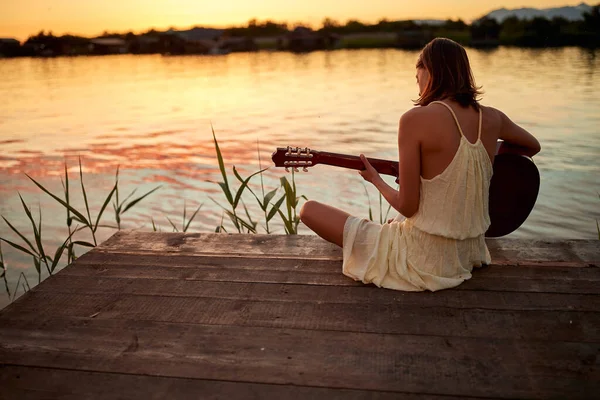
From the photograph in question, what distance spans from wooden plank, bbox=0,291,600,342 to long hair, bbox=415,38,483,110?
3.07 feet

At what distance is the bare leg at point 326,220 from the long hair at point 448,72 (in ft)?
2.51

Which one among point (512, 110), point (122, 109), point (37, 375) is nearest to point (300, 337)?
point (37, 375)

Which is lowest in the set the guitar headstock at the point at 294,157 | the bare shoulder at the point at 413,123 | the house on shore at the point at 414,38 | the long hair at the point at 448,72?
the guitar headstock at the point at 294,157

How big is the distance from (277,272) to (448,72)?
1269 mm

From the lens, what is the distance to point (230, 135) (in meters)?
11.5

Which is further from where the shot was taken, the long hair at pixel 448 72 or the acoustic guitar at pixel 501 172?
the acoustic guitar at pixel 501 172

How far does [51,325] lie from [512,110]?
1175cm

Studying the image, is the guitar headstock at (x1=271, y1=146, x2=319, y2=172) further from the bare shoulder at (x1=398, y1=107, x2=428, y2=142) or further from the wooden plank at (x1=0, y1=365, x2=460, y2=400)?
the wooden plank at (x1=0, y1=365, x2=460, y2=400)

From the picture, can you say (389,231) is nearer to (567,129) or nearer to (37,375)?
(37,375)

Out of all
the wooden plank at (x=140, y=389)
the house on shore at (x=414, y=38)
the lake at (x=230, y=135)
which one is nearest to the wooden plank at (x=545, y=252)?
the wooden plank at (x=140, y=389)

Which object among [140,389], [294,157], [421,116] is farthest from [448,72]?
[140,389]

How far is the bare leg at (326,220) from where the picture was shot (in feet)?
9.95

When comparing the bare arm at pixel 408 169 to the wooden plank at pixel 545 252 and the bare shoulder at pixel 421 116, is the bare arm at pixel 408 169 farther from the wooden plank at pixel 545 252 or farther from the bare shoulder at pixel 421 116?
the wooden plank at pixel 545 252

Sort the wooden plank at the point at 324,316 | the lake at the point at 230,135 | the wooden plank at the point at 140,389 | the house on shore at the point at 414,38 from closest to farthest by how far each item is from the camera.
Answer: the wooden plank at the point at 140,389
the wooden plank at the point at 324,316
the lake at the point at 230,135
the house on shore at the point at 414,38
